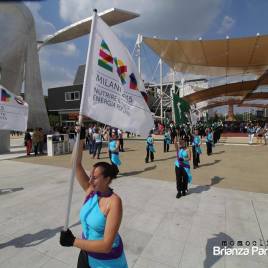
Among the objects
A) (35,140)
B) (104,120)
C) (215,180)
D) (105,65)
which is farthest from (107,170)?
(35,140)

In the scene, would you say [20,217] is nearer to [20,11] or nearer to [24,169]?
[24,169]

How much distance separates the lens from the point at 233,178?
9414 mm

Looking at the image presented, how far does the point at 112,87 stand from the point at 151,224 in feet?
10.0

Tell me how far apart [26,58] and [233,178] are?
18.3 m

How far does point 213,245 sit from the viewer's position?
433cm

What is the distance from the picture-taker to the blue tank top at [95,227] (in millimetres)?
2180

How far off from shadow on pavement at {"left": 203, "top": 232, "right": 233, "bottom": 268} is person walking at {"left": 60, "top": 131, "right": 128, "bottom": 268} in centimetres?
201

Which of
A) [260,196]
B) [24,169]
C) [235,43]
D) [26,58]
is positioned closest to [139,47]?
[235,43]

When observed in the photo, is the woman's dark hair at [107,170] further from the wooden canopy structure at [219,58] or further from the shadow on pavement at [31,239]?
the wooden canopy structure at [219,58]

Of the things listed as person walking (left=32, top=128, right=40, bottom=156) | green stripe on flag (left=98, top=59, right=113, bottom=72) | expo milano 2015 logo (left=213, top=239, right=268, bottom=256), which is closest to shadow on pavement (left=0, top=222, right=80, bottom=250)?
expo milano 2015 logo (left=213, top=239, right=268, bottom=256)

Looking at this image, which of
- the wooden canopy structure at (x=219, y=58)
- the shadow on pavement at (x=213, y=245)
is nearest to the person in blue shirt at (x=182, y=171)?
the shadow on pavement at (x=213, y=245)

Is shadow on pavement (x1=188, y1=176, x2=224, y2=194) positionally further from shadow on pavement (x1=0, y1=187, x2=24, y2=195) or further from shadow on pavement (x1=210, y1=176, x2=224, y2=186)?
shadow on pavement (x1=0, y1=187, x2=24, y2=195)

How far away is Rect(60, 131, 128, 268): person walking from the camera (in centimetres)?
206

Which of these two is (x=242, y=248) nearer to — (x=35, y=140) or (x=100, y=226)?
(x=100, y=226)
